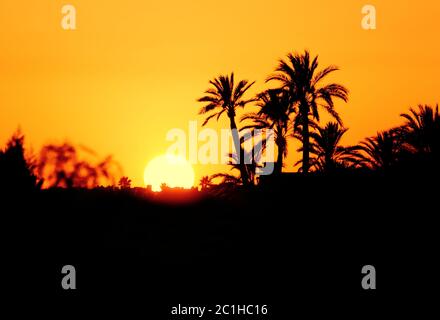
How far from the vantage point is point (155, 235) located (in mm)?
37000

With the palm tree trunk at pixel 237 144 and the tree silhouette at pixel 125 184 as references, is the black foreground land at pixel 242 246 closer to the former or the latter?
the tree silhouette at pixel 125 184

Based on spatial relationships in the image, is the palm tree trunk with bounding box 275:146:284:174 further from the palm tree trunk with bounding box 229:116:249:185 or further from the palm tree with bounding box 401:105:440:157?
the palm tree with bounding box 401:105:440:157

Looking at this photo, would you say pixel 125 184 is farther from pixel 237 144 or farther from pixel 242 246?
pixel 242 246

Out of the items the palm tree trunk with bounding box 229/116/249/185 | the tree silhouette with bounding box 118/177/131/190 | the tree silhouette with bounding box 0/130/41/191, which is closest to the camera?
the tree silhouette with bounding box 0/130/41/191

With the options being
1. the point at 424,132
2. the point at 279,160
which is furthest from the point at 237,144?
the point at 424,132

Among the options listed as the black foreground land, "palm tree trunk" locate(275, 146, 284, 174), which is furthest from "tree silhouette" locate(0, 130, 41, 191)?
"palm tree trunk" locate(275, 146, 284, 174)

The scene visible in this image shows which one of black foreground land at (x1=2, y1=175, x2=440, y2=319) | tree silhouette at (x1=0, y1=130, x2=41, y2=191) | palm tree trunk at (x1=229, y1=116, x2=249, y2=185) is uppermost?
palm tree trunk at (x1=229, y1=116, x2=249, y2=185)

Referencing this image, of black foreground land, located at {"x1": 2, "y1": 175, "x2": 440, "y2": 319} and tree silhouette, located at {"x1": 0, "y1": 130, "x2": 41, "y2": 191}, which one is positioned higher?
tree silhouette, located at {"x1": 0, "y1": 130, "x2": 41, "y2": 191}

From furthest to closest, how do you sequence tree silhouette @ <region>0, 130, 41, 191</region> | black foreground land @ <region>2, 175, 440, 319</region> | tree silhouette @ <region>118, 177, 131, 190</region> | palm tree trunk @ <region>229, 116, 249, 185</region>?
palm tree trunk @ <region>229, 116, 249, 185</region> < tree silhouette @ <region>118, 177, 131, 190</region> < tree silhouette @ <region>0, 130, 41, 191</region> < black foreground land @ <region>2, 175, 440, 319</region>

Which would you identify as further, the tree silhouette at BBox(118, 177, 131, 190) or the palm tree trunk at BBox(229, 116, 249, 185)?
the palm tree trunk at BBox(229, 116, 249, 185)

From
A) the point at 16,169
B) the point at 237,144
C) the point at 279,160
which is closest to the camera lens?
Result: the point at 16,169
